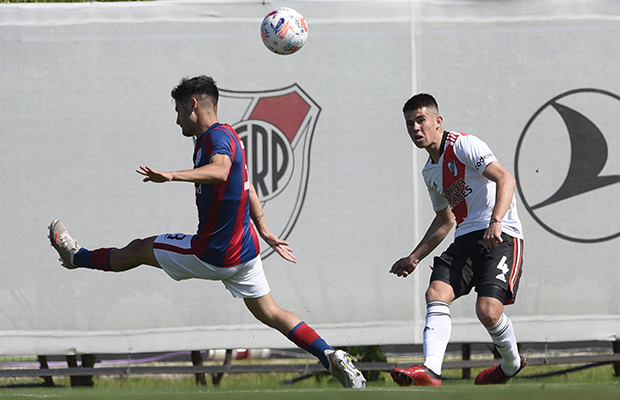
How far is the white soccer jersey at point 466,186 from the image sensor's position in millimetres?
4066

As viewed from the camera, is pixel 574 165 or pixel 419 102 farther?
pixel 574 165

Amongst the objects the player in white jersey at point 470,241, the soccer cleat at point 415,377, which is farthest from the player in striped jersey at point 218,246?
the player in white jersey at point 470,241

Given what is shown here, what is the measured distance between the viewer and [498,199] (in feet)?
12.3

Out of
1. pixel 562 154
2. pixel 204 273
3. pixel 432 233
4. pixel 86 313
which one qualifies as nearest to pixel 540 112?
pixel 562 154

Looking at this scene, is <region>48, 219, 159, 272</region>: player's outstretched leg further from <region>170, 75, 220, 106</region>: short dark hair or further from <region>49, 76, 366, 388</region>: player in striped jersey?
<region>170, 75, 220, 106</region>: short dark hair

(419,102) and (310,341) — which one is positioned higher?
(419,102)

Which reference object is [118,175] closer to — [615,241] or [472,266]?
[472,266]

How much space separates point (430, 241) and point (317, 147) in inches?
60.1

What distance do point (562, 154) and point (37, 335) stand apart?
14.8 feet

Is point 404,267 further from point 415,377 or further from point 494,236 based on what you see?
point 415,377

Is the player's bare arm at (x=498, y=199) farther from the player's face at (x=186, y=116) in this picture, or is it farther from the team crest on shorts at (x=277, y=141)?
the team crest on shorts at (x=277, y=141)

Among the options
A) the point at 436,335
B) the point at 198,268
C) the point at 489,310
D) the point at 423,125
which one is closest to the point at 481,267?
the point at 489,310

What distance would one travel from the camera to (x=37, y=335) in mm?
5324

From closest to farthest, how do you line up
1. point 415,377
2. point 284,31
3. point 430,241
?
point 415,377 < point 430,241 < point 284,31
